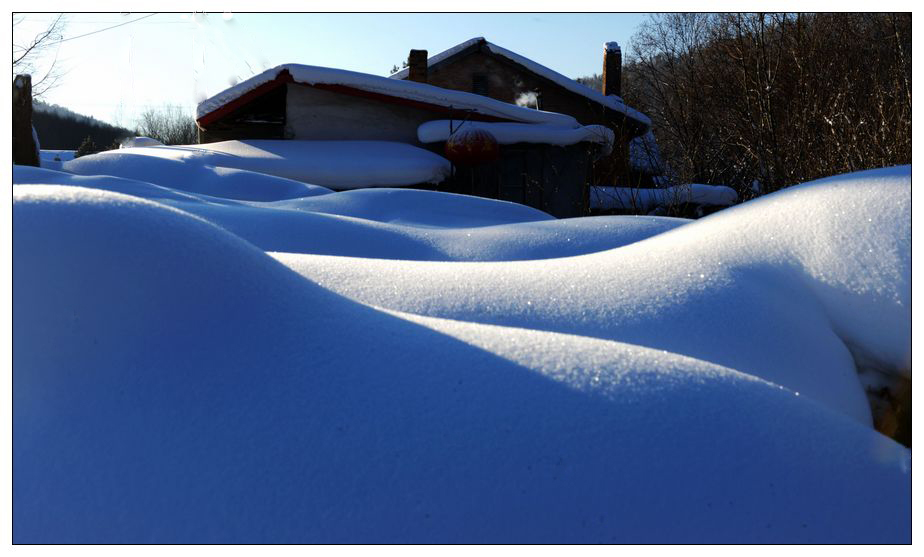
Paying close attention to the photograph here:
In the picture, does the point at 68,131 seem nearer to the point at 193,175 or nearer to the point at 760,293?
the point at 193,175

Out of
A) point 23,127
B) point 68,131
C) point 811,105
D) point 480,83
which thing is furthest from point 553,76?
point 68,131

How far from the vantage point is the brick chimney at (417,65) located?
12391mm

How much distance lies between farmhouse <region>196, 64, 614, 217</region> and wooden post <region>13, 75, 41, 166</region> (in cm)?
343

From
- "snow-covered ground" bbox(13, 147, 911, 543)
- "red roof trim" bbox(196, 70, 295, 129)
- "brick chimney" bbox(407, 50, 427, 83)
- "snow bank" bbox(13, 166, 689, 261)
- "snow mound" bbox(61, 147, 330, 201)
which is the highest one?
"brick chimney" bbox(407, 50, 427, 83)

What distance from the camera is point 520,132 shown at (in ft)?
30.2

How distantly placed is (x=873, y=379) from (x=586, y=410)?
0.84 m

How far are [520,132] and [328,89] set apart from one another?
2.37m

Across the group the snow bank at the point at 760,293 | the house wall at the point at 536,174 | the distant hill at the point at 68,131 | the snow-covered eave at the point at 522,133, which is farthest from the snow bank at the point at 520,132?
the distant hill at the point at 68,131

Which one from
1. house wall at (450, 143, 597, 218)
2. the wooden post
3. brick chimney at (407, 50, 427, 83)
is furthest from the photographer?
brick chimney at (407, 50, 427, 83)

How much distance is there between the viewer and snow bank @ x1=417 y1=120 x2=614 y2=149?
914cm

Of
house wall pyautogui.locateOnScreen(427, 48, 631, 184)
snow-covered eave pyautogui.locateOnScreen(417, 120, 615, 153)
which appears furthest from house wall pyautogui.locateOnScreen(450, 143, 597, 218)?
house wall pyautogui.locateOnScreen(427, 48, 631, 184)

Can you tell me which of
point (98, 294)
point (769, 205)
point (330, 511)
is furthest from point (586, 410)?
point (769, 205)

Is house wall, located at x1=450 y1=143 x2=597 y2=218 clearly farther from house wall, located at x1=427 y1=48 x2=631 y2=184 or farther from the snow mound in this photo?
house wall, located at x1=427 y1=48 x2=631 y2=184

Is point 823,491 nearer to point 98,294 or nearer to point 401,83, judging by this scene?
point 98,294
